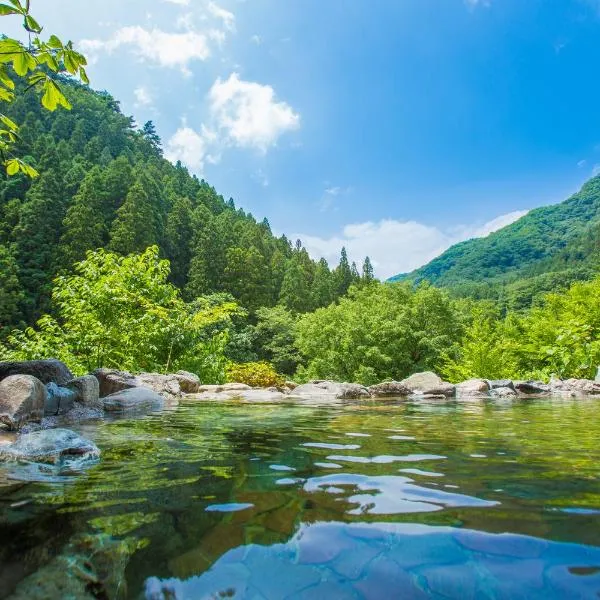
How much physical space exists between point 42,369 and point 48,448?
4.22m

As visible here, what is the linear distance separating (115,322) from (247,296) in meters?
40.3

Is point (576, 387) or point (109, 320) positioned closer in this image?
point (109, 320)

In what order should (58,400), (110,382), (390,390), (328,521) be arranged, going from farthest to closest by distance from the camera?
1. (390,390)
2. (110,382)
3. (58,400)
4. (328,521)

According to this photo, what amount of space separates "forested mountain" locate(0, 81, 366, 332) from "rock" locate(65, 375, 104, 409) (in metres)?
32.7

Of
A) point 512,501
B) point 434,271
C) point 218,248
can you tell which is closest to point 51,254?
point 218,248

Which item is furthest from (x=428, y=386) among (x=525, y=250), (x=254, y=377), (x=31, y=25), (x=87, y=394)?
(x=525, y=250)

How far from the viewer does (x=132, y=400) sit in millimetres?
7539

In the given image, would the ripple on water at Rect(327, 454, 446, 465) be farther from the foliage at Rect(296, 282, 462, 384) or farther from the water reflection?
the foliage at Rect(296, 282, 462, 384)

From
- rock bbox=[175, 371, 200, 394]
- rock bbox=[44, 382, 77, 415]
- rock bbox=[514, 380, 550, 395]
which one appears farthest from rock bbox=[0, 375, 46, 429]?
rock bbox=[514, 380, 550, 395]

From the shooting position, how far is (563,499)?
6.91 ft

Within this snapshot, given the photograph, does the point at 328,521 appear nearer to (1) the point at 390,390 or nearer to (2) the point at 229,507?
(2) the point at 229,507

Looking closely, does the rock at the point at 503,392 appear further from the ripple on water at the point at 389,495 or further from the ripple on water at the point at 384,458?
the ripple on water at the point at 389,495

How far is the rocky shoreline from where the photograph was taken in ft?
10.7

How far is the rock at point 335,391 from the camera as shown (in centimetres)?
1241
